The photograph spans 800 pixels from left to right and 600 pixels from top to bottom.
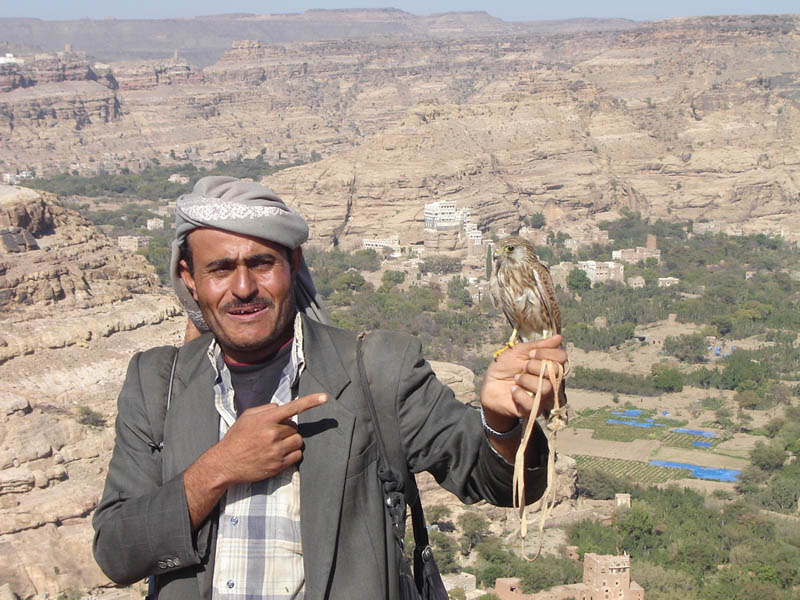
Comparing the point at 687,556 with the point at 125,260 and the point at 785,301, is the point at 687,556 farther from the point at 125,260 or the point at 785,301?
the point at 785,301

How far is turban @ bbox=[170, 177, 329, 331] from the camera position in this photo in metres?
2.77

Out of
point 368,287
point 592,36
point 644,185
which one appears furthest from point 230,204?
point 592,36

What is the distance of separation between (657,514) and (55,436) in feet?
39.0

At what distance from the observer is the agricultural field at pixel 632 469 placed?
80.7ft

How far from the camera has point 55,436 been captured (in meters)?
16.5

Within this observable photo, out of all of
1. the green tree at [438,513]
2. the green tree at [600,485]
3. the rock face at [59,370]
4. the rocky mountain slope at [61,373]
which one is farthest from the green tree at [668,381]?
the rock face at [59,370]

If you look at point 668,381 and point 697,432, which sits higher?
point 697,432

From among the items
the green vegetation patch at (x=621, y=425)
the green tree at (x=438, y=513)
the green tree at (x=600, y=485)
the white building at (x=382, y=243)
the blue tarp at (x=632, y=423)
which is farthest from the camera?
the white building at (x=382, y=243)

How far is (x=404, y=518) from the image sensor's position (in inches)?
108

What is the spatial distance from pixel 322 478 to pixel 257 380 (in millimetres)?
386

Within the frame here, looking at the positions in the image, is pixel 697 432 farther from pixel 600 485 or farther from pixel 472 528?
pixel 472 528

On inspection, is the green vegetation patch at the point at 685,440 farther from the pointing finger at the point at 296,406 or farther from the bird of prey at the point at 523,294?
the pointing finger at the point at 296,406

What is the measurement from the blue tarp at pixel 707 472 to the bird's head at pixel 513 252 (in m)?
22.7

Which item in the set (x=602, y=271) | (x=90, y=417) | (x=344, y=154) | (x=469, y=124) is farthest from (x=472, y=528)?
(x=469, y=124)
